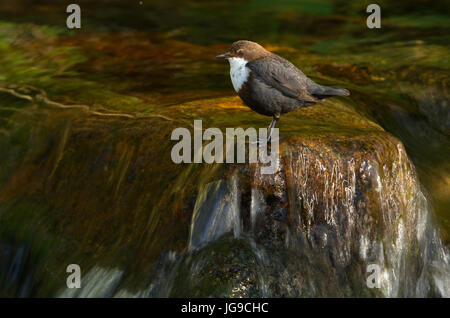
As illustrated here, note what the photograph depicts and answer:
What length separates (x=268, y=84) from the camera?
18.6 ft

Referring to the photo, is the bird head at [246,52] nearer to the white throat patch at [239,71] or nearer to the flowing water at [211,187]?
the white throat patch at [239,71]

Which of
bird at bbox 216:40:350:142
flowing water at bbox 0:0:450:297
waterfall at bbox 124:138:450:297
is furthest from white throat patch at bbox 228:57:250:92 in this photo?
waterfall at bbox 124:138:450:297

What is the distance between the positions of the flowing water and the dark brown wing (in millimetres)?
335

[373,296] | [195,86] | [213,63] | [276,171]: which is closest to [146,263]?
[276,171]

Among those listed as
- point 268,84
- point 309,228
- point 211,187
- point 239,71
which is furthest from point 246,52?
point 309,228

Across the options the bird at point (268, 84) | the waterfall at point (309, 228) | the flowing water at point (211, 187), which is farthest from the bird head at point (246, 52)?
the waterfall at point (309, 228)

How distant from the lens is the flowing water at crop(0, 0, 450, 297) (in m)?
5.48

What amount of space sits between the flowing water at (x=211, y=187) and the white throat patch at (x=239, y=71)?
0.57 meters

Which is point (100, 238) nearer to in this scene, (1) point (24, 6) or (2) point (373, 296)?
(2) point (373, 296)

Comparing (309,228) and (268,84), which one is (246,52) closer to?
(268,84)

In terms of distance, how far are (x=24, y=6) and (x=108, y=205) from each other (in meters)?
7.74

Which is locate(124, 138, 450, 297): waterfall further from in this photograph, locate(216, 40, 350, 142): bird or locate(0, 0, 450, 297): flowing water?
locate(216, 40, 350, 142): bird

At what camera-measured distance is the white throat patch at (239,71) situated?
5691mm
